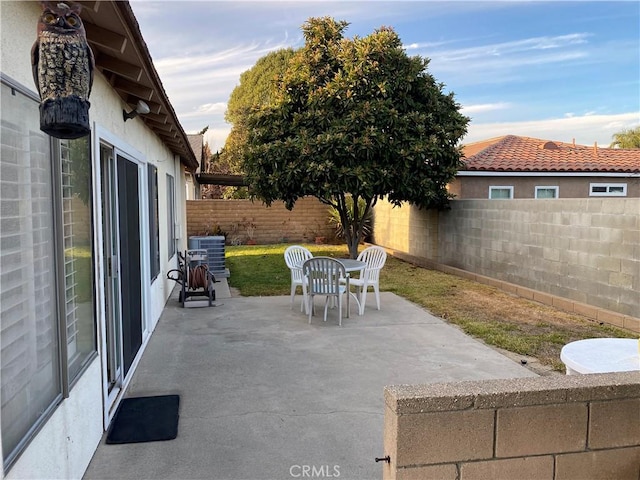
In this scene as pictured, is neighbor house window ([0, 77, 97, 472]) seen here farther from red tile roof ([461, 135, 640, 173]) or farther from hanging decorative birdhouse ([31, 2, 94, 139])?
red tile roof ([461, 135, 640, 173])

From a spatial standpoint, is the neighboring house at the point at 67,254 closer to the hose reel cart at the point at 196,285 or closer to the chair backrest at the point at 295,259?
the hose reel cart at the point at 196,285

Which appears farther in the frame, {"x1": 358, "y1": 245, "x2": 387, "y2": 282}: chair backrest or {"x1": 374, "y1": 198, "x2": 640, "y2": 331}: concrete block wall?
{"x1": 358, "y1": 245, "x2": 387, "y2": 282}: chair backrest

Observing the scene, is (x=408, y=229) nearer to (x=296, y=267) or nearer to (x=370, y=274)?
(x=370, y=274)

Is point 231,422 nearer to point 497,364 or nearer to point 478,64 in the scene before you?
point 497,364

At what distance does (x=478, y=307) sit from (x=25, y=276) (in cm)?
740

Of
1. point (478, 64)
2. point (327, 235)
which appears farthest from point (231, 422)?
point (327, 235)

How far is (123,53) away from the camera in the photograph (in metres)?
3.50

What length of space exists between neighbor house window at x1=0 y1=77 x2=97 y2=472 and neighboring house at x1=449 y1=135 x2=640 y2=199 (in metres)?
12.3

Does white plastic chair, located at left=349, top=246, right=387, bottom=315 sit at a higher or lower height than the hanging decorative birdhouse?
lower

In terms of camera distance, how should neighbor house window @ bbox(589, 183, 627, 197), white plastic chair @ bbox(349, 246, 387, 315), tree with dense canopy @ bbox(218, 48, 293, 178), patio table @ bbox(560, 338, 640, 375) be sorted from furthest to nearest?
1. tree with dense canopy @ bbox(218, 48, 293, 178)
2. neighbor house window @ bbox(589, 183, 627, 197)
3. white plastic chair @ bbox(349, 246, 387, 315)
4. patio table @ bbox(560, 338, 640, 375)

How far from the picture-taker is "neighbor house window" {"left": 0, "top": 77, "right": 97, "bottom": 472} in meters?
2.08

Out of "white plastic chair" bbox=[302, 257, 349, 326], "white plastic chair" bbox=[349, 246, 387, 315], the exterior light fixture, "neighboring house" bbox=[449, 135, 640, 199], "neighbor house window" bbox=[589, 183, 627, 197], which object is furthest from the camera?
"neighbor house window" bbox=[589, 183, 627, 197]

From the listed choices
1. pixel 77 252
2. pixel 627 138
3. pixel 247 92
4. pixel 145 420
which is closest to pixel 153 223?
pixel 145 420
